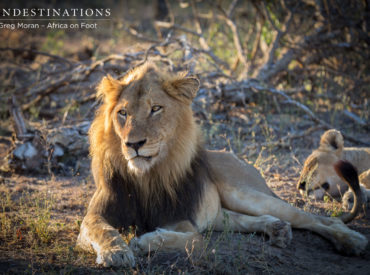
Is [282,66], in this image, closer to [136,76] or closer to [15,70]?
[136,76]

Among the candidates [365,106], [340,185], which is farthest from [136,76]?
[365,106]

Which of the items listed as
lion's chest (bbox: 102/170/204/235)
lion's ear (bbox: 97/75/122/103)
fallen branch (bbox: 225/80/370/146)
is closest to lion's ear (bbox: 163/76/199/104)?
lion's ear (bbox: 97/75/122/103)

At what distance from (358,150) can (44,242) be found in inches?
144

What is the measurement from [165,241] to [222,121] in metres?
4.13

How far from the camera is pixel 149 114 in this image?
9.91 ft

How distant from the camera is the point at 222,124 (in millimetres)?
6500

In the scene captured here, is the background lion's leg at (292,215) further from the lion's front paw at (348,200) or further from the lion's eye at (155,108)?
the lion's eye at (155,108)

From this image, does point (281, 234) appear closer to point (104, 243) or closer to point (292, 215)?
point (292, 215)

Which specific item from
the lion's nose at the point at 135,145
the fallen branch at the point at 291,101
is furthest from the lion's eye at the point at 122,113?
the fallen branch at the point at 291,101

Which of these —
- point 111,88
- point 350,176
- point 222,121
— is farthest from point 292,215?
point 222,121

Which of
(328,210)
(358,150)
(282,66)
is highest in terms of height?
(282,66)

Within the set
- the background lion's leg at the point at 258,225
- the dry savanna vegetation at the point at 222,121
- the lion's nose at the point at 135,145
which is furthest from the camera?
the background lion's leg at the point at 258,225

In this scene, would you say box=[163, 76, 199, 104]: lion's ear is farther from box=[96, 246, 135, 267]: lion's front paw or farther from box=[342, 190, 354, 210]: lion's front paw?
box=[342, 190, 354, 210]: lion's front paw

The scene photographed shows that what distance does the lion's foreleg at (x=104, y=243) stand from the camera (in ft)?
8.57
